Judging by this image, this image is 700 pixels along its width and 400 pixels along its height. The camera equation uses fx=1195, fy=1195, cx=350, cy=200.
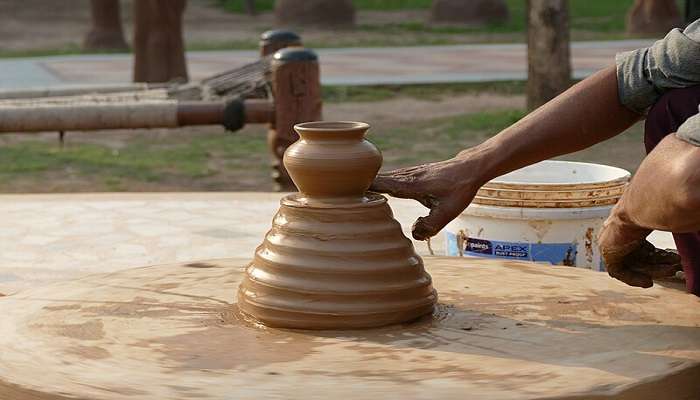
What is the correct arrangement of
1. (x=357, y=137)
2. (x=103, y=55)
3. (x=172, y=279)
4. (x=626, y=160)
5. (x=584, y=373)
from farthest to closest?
1. (x=103, y=55)
2. (x=626, y=160)
3. (x=172, y=279)
4. (x=357, y=137)
5. (x=584, y=373)

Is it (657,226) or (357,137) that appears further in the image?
(357,137)

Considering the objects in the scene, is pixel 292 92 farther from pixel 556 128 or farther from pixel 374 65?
pixel 374 65

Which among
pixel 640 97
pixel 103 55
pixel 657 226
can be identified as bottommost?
pixel 103 55

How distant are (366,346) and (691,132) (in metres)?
0.70

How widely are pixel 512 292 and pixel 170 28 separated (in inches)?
388

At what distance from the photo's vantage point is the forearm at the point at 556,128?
2527mm

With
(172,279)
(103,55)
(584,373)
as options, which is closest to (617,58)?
(584,373)

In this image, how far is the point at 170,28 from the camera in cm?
1205

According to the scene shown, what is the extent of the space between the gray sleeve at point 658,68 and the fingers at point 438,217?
0.42 meters

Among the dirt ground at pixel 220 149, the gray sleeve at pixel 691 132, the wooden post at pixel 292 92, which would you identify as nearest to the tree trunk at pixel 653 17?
the dirt ground at pixel 220 149

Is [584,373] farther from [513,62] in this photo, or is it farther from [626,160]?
[513,62]

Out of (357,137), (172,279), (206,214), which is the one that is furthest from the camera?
(206,214)

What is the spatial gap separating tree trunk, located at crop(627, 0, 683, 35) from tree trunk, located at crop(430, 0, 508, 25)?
10.1ft

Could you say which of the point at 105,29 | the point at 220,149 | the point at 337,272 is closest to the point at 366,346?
the point at 337,272
